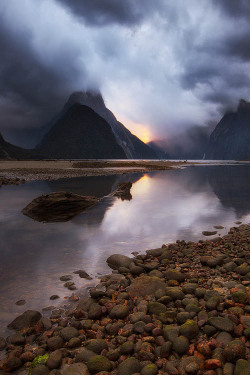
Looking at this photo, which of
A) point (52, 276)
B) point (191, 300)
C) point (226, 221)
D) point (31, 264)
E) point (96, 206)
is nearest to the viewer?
point (191, 300)

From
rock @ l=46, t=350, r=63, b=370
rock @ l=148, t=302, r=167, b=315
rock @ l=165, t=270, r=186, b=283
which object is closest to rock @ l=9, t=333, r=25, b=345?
Result: rock @ l=46, t=350, r=63, b=370

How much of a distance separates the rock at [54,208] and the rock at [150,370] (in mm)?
12338

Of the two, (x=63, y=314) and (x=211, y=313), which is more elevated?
(x=211, y=313)

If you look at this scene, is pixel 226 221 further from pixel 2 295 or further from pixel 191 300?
pixel 2 295

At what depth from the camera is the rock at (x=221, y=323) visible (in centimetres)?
488

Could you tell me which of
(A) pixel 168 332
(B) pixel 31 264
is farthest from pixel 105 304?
(B) pixel 31 264

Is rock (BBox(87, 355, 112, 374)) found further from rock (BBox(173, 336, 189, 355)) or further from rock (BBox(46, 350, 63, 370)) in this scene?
rock (BBox(173, 336, 189, 355))

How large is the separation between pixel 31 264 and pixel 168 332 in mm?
5656

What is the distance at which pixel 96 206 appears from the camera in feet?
65.4

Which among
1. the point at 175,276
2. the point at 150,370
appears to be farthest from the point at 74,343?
the point at 175,276

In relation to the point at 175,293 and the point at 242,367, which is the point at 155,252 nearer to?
the point at 175,293

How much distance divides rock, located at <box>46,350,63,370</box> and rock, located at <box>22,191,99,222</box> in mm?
11418

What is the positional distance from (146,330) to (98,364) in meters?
1.20

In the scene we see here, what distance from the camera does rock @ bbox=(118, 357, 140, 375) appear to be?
4164mm
